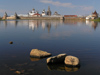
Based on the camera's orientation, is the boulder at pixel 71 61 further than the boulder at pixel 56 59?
No

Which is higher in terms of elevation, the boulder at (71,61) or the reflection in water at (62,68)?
the boulder at (71,61)

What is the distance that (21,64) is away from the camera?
38.9 feet

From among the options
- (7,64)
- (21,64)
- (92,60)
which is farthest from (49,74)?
(92,60)

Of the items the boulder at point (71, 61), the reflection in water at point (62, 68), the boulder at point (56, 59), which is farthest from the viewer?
the boulder at point (56, 59)

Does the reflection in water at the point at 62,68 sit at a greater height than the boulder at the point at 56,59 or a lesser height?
lesser

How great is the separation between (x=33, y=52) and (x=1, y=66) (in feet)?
12.4

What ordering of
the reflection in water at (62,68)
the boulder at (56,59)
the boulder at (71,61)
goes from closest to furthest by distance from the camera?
the reflection in water at (62,68) → the boulder at (71,61) → the boulder at (56,59)

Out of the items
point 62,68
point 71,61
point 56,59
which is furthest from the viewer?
point 56,59

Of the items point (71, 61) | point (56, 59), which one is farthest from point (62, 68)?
point (56, 59)

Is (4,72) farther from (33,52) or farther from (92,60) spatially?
(92,60)

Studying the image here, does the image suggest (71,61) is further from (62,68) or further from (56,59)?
(56,59)

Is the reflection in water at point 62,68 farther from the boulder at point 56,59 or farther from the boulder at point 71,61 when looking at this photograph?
the boulder at point 56,59

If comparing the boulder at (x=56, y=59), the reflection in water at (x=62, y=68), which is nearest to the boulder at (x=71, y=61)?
the reflection in water at (x=62, y=68)

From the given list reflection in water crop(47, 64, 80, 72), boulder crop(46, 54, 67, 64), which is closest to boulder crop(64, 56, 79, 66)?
reflection in water crop(47, 64, 80, 72)
